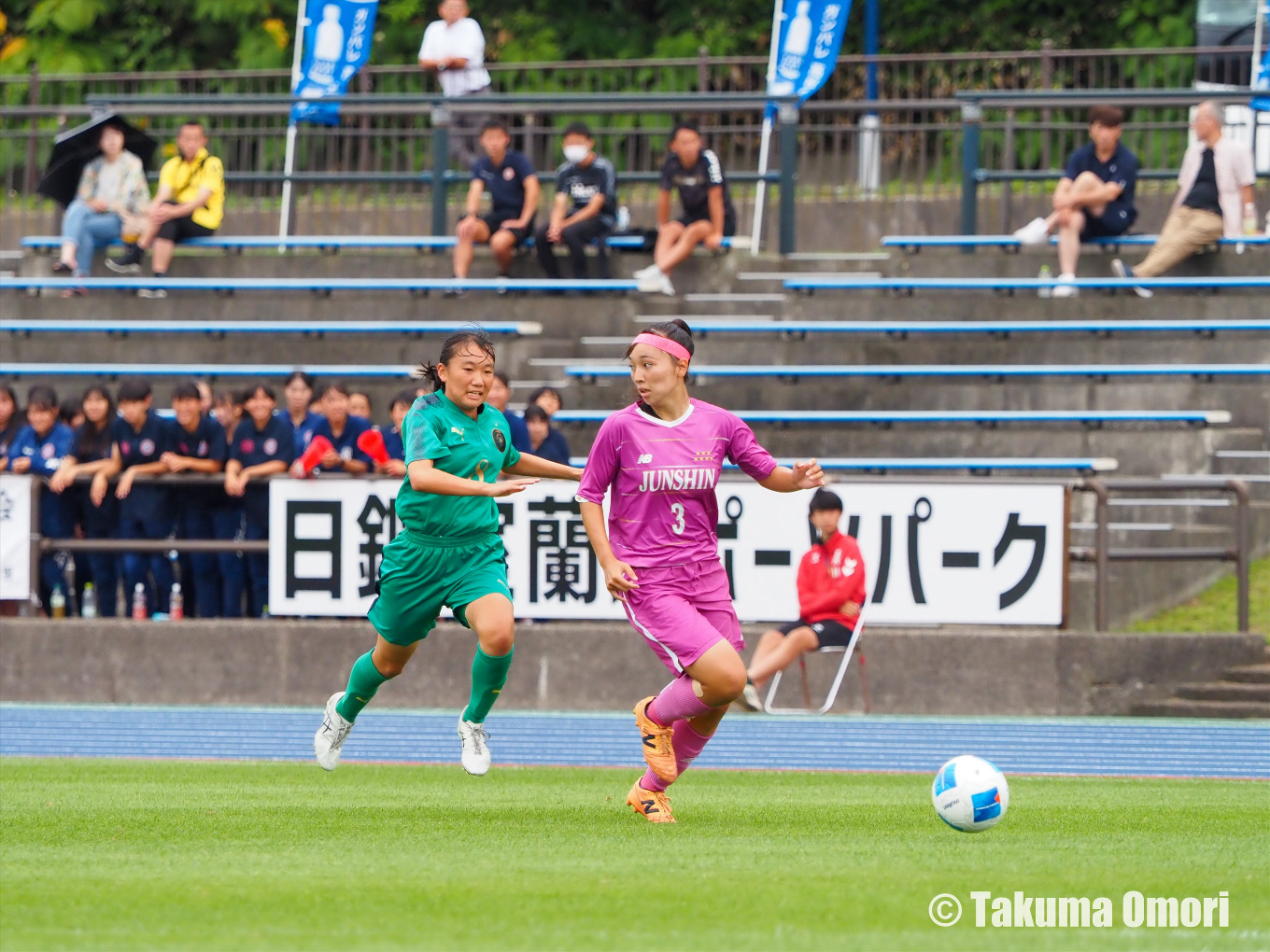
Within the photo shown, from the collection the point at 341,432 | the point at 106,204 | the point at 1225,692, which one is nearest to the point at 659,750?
the point at 1225,692

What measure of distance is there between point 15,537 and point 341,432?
9.00 feet

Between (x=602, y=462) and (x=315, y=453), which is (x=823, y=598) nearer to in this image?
(x=315, y=453)

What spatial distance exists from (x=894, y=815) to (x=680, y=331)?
7.57 ft

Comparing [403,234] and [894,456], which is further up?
[403,234]

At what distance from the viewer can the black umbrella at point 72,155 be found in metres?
20.6

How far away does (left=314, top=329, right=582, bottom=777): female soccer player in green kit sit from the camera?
29.1ft

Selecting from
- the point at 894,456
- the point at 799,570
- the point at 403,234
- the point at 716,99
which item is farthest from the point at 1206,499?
the point at 403,234

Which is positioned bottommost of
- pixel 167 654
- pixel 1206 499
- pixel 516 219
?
pixel 167 654

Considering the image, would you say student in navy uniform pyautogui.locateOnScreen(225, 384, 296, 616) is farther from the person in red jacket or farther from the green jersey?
the green jersey

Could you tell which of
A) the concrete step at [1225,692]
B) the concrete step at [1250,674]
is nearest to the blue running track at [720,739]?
the concrete step at [1225,692]

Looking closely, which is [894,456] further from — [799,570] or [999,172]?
[999,172]

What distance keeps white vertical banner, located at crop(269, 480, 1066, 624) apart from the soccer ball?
7.30 metres

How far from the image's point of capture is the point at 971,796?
7516 mm

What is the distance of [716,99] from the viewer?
20.3 m
